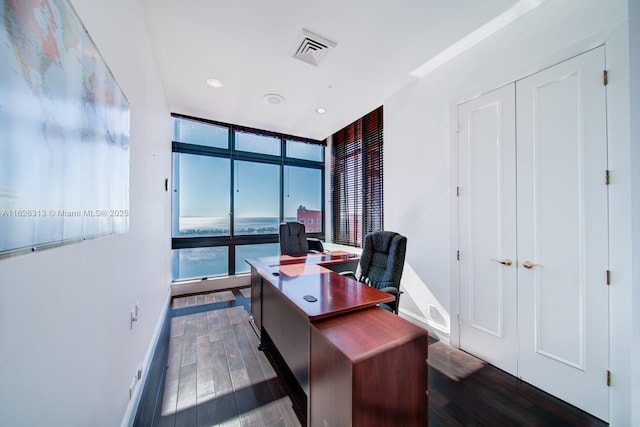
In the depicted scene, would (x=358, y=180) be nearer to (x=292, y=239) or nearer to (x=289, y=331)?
(x=292, y=239)

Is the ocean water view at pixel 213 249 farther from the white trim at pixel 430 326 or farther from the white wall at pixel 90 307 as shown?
the white trim at pixel 430 326

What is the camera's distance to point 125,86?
1531 millimetres

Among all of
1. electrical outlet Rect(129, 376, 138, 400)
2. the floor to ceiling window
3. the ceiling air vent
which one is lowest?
electrical outlet Rect(129, 376, 138, 400)

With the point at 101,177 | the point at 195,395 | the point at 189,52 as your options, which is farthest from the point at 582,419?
the point at 189,52

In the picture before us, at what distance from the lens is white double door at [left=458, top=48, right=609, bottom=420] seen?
63.2 inches

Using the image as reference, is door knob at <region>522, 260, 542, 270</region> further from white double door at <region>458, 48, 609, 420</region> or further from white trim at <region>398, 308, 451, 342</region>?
white trim at <region>398, 308, 451, 342</region>

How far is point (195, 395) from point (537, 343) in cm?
279

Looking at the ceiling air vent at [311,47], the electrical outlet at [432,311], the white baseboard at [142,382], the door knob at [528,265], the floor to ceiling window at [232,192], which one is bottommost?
the white baseboard at [142,382]

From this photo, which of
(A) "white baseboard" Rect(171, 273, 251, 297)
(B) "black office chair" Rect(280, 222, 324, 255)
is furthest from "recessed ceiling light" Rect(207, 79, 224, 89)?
(A) "white baseboard" Rect(171, 273, 251, 297)

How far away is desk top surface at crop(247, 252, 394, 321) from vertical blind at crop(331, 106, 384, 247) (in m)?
1.59

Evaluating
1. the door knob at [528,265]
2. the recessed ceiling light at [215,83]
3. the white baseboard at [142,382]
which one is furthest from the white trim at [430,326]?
the recessed ceiling light at [215,83]

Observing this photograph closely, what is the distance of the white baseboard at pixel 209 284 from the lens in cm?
395

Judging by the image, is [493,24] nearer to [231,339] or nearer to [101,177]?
[101,177]

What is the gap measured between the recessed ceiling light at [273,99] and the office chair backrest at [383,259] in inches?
91.6
